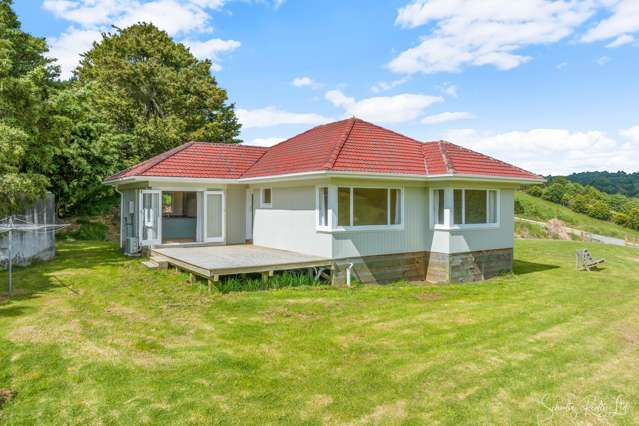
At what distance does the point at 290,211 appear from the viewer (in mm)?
12703

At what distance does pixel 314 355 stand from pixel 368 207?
19.5ft

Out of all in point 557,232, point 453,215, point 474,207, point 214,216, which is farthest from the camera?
point 557,232

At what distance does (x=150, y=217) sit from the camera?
1403cm

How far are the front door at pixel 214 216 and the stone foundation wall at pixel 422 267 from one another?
231 inches

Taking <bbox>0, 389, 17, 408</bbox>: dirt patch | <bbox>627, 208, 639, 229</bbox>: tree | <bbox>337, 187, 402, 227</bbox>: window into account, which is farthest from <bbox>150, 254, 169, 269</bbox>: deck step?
<bbox>627, 208, 639, 229</bbox>: tree

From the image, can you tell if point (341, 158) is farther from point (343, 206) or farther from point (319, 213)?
point (319, 213)

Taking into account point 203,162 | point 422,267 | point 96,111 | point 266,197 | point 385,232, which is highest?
point 96,111

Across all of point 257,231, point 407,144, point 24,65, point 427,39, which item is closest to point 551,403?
point 407,144

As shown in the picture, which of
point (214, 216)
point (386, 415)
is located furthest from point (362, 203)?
point (386, 415)

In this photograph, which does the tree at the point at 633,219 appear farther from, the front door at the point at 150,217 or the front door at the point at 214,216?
the front door at the point at 150,217

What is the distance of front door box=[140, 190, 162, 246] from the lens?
1391 cm

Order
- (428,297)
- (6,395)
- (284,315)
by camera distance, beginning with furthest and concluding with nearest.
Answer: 1. (428,297)
2. (284,315)
3. (6,395)

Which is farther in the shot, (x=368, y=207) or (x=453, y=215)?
(x=453, y=215)

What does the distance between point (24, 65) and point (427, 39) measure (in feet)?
55.2
